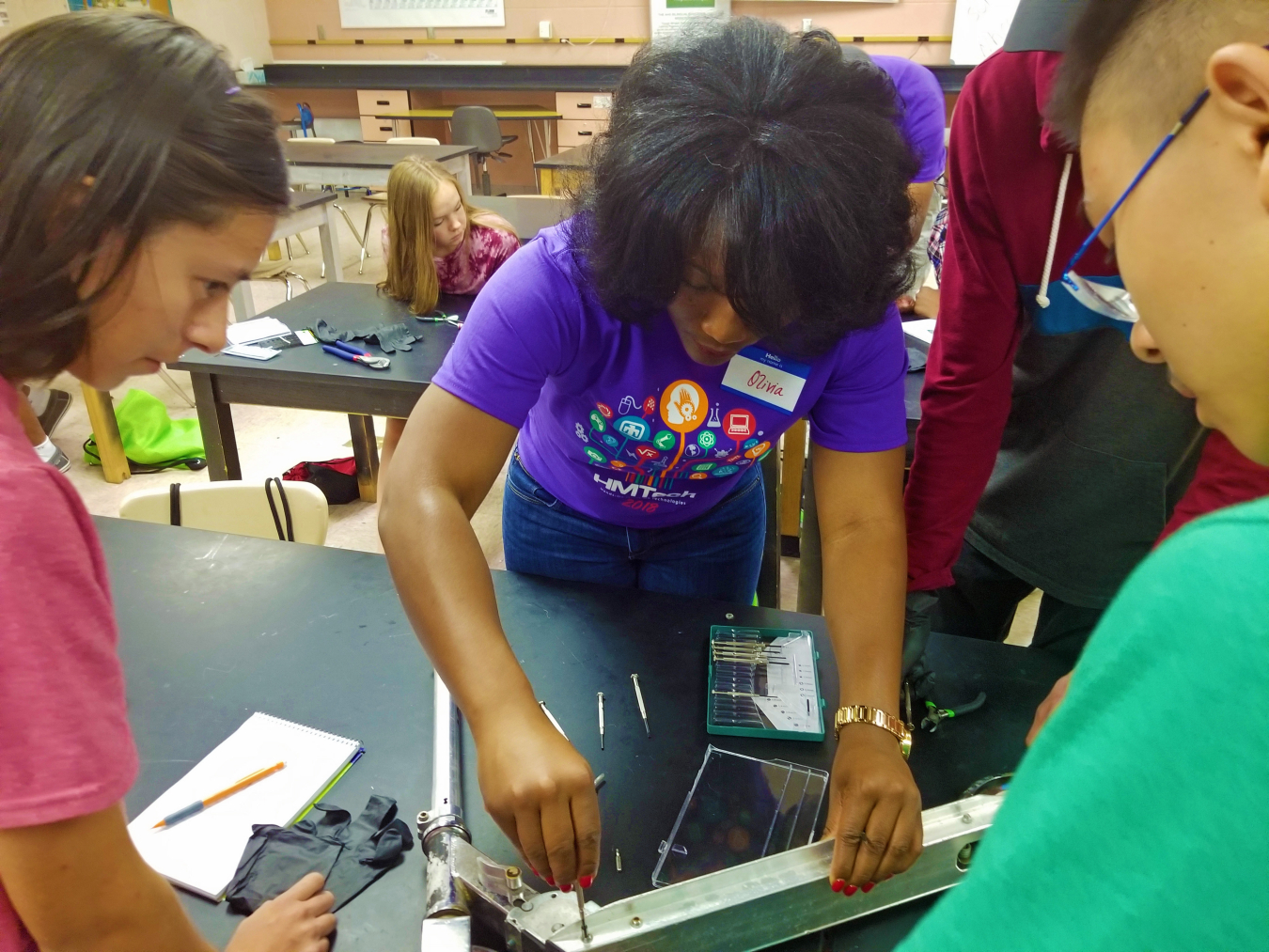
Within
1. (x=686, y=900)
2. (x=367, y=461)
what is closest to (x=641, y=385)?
(x=686, y=900)

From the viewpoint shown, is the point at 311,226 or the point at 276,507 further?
the point at 311,226

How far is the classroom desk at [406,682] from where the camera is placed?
831 mm

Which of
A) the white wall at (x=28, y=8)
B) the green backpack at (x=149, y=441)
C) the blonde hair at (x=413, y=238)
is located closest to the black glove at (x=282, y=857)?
the blonde hair at (x=413, y=238)

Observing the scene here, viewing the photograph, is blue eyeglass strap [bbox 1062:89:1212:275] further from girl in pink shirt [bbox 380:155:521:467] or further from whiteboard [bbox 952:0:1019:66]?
whiteboard [bbox 952:0:1019:66]

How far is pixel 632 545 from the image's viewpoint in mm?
1290

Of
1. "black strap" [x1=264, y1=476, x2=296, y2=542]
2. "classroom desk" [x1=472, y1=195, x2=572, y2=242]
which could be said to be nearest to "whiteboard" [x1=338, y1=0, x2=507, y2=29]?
"classroom desk" [x1=472, y1=195, x2=572, y2=242]

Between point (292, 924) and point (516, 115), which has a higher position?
point (516, 115)

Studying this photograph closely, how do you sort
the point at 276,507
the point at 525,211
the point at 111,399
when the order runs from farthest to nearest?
the point at 525,211 < the point at 111,399 < the point at 276,507

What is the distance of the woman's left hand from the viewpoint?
0.75 metres

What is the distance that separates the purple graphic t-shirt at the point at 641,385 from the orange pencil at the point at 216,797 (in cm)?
45

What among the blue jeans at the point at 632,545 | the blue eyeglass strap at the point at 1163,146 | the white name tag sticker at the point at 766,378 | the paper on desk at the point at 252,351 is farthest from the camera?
the paper on desk at the point at 252,351

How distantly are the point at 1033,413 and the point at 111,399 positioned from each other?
3178 millimetres

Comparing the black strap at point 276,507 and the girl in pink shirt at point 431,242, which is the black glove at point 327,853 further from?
the girl in pink shirt at point 431,242

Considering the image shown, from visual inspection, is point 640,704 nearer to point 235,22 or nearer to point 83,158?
point 83,158
